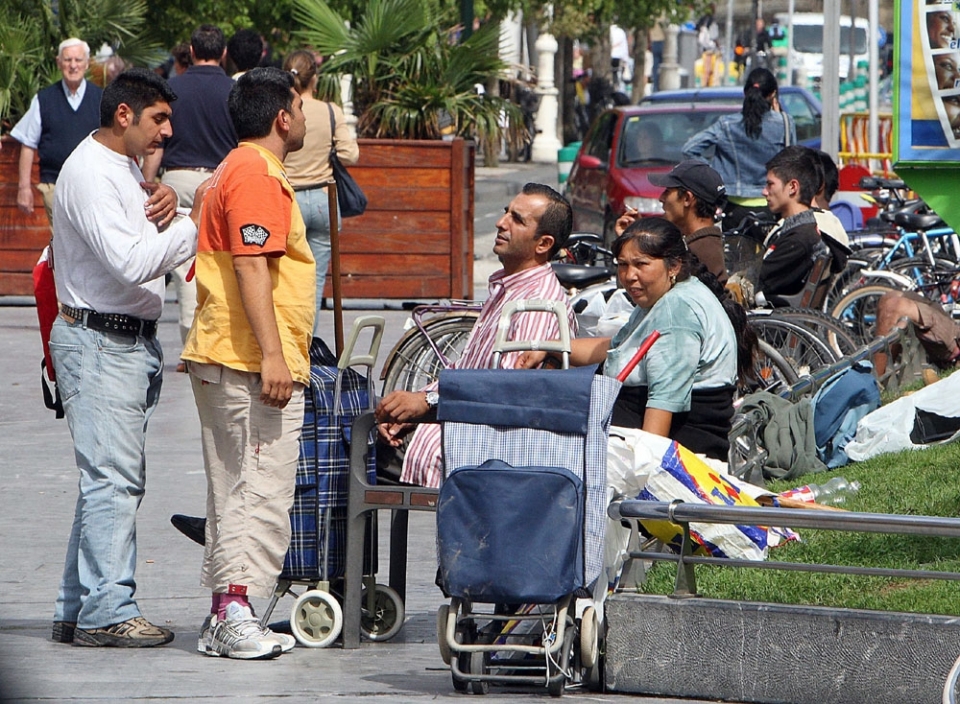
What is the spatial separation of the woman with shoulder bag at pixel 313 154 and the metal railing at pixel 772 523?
5.56 meters

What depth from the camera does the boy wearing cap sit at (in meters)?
8.14

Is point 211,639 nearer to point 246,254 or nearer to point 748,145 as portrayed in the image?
point 246,254

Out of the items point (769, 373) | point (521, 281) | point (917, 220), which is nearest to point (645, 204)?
point (917, 220)

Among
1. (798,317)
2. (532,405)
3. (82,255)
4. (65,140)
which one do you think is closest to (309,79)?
(65,140)

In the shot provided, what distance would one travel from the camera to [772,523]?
476cm

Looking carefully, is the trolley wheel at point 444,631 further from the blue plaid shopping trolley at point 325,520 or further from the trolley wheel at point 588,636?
the blue plaid shopping trolley at point 325,520

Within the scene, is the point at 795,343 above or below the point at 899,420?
above

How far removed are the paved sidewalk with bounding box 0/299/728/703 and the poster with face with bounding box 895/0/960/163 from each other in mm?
2446

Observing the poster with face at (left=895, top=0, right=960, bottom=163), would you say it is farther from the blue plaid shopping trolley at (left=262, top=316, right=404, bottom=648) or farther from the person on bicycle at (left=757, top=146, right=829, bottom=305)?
the person on bicycle at (left=757, top=146, right=829, bottom=305)

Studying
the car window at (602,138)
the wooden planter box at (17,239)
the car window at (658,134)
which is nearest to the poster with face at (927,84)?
the wooden planter box at (17,239)

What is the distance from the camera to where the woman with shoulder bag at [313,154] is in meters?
10.2

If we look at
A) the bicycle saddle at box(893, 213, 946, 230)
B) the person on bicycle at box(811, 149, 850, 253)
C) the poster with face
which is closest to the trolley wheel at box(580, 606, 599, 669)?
the poster with face

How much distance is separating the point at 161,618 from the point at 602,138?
12187 millimetres

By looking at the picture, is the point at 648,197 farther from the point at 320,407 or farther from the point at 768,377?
the point at 320,407
